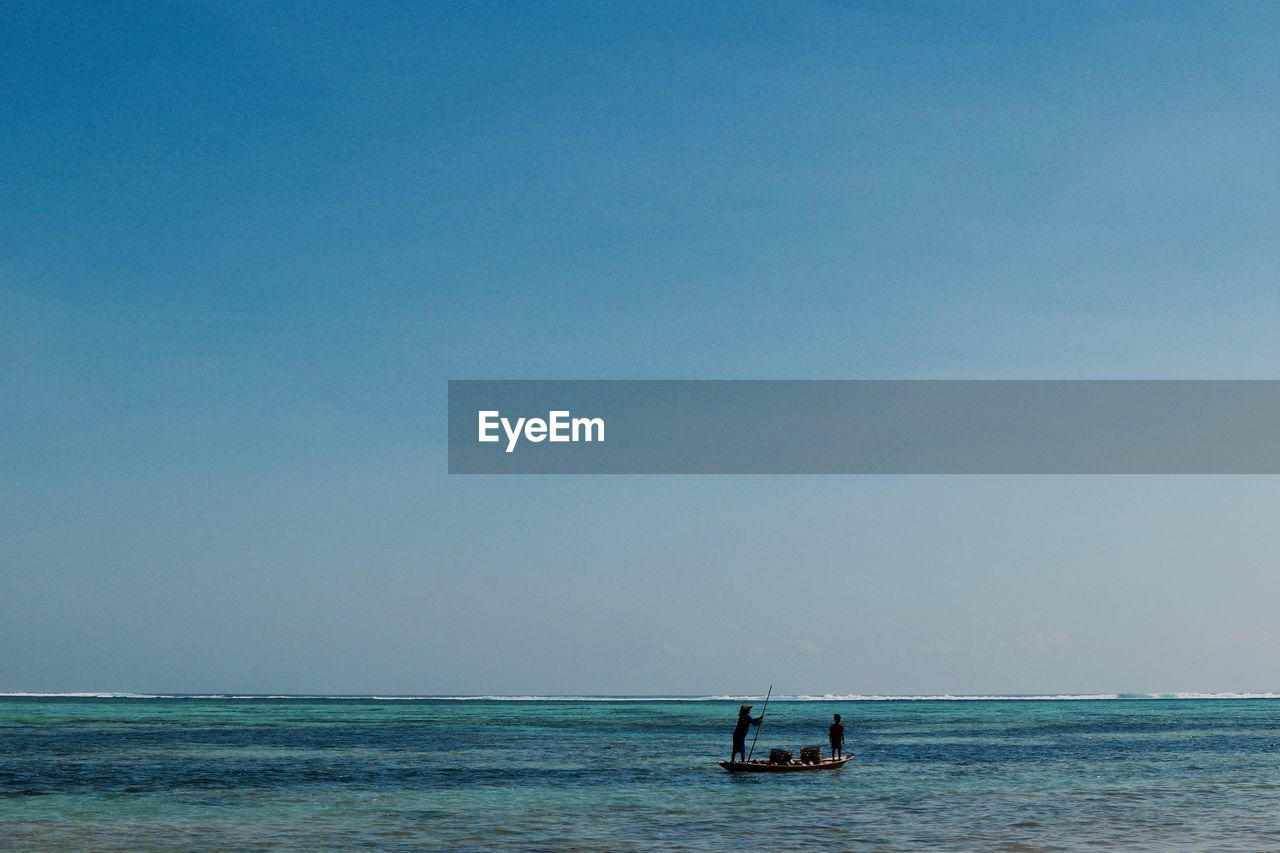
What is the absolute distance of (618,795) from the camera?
3384 cm

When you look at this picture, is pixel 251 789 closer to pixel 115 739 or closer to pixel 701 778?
pixel 701 778

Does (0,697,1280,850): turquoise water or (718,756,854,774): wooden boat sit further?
(718,756,854,774): wooden boat

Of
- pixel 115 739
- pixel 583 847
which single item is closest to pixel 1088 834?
pixel 583 847

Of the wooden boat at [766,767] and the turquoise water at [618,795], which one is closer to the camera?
the turquoise water at [618,795]

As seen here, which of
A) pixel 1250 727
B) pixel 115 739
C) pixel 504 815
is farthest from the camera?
pixel 1250 727

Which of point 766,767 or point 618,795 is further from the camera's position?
point 766,767

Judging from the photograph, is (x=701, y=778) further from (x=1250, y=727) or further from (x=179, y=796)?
(x=1250, y=727)

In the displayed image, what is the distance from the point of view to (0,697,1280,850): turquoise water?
1016 inches

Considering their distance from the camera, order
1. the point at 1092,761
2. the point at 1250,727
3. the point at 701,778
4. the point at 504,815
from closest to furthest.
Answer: the point at 504,815 → the point at 701,778 → the point at 1092,761 → the point at 1250,727

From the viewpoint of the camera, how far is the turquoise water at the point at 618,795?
25811 millimetres

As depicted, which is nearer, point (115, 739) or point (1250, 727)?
point (115, 739)

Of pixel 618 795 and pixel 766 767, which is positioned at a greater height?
pixel 766 767

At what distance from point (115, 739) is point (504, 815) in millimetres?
43626

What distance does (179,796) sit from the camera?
34250mm
